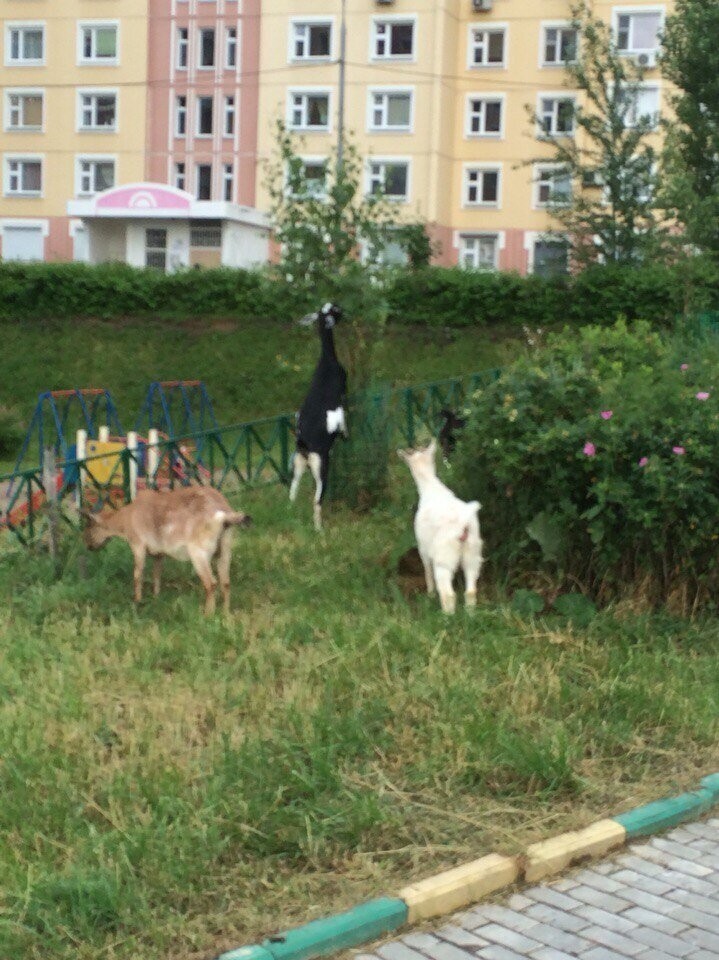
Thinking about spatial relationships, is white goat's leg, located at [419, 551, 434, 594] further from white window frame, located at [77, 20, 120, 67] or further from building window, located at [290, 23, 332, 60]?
white window frame, located at [77, 20, 120, 67]

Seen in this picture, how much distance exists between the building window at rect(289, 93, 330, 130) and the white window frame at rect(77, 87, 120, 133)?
6643 millimetres

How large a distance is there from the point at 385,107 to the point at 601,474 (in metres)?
40.6

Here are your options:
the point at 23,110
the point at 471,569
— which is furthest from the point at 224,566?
the point at 23,110

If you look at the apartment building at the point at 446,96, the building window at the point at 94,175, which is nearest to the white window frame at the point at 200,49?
the apartment building at the point at 446,96

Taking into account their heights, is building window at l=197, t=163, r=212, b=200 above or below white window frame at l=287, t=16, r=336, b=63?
below

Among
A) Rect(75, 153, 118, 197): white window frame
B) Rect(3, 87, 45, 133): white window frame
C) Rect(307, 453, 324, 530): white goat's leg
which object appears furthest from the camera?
Rect(3, 87, 45, 133): white window frame

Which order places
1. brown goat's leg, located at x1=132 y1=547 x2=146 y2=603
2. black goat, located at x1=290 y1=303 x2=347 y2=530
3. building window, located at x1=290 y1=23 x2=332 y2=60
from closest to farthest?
1. brown goat's leg, located at x1=132 y1=547 x2=146 y2=603
2. black goat, located at x1=290 y1=303 x2=347 y2=530
3. building window, located at x1=290 y1=23 x2=332 y2=60

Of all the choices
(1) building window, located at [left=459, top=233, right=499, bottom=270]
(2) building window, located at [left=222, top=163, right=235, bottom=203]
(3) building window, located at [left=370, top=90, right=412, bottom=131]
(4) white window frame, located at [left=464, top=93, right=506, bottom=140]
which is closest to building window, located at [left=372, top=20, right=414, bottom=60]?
(3) building window, located at [left=370, top=90, right=412, bottom=131]

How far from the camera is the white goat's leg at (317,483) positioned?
11.2 meters

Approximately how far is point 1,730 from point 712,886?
9.72 feet

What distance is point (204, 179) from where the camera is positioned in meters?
49.1

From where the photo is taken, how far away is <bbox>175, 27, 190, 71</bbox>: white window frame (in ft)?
159

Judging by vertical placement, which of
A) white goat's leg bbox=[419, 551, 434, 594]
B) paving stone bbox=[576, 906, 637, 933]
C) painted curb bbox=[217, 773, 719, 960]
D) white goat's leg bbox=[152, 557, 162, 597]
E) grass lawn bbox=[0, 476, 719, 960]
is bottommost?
paving stone bbox=[576, 906, 637, 933]

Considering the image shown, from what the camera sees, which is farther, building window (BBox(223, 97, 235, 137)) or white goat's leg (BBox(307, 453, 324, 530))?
building window (BBox(223, 97, 235, 137))
